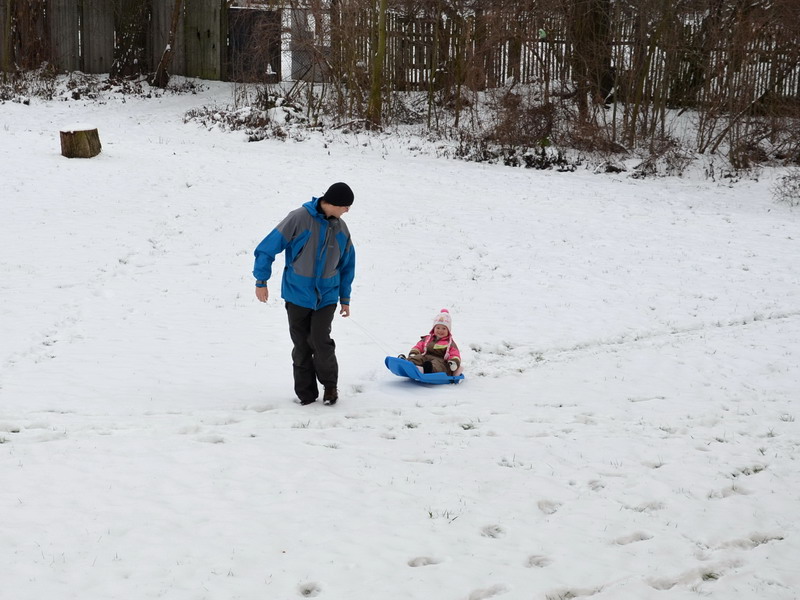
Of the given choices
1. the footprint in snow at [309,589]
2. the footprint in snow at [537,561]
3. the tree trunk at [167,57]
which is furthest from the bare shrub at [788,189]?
the tree trunk at [167,57]

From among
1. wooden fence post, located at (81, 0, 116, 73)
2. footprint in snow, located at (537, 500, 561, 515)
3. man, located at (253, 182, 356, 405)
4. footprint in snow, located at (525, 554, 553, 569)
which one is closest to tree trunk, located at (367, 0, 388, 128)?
wooden fence post, located at (81, 0, 116, 73)

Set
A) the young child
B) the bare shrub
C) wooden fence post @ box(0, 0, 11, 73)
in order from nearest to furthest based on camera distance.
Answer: the young child
the bare shrub
wooden fence post @ box(0, 0, 11, 73)

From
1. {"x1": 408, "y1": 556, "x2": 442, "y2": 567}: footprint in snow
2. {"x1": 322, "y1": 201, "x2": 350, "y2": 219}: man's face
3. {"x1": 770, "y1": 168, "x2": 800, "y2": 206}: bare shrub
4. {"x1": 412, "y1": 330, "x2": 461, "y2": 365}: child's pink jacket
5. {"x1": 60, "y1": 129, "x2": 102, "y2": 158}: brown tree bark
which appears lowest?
{"x1": 408, "y1": 556, "x2": 442, "y2": 567}: footprint in snow

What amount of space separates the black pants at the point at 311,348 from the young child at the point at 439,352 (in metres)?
1.34

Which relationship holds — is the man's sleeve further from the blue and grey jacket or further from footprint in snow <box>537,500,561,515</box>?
footprint in snow <box>537,500,561,515</box>

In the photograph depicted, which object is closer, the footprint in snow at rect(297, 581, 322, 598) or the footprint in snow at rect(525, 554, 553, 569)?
the footprint in snow at rect(297, 581, 322, 598)

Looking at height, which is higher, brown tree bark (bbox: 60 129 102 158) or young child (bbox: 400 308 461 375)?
brown tree bark (bbox: 60 129 102 158)

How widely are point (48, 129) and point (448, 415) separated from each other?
17.1m

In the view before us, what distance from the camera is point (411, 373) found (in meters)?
7.93

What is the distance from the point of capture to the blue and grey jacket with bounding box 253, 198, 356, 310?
6.84 m

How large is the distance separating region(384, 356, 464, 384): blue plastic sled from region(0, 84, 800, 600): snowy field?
14 centimetres

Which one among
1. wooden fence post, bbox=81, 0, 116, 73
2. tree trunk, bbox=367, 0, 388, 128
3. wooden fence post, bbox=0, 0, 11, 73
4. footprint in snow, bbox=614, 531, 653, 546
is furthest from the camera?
wooden fence post, bbox=81, 0, 116, 73

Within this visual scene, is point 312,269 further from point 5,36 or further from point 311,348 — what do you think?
point 5,36

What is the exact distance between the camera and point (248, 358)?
344 inches
